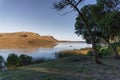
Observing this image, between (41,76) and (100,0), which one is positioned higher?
(100,0)

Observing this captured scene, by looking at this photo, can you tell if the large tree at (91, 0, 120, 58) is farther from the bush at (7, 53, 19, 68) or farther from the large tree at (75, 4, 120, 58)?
the bush at (7, 53, 19, 68)

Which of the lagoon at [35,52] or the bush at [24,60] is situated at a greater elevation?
the lagoon at [35,52]

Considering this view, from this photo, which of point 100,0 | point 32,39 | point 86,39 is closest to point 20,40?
point 32,39

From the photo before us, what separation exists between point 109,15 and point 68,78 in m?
7.62

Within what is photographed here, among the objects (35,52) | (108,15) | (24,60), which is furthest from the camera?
(35,52)

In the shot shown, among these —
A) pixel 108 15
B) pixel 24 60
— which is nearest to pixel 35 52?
pixel 24 60

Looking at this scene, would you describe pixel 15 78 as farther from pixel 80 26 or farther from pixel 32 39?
pixel 32 39

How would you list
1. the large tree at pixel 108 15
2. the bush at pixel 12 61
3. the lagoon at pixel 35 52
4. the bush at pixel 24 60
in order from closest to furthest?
1. the large tree at pixel 108 15
2. the bush at pixel 12 61
3. the bush at pixel 24 60
4. the lagoon at pixel 35 52

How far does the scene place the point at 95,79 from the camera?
10.1 metres

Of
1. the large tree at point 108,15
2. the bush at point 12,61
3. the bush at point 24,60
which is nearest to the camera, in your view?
the large tree at point 108,15

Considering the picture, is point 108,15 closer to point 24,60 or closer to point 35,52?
point 24,60

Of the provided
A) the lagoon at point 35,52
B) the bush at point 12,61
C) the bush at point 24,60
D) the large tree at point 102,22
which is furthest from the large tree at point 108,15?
the lagoon at point 35,52

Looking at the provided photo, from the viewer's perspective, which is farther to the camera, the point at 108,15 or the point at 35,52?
the point at 35,52

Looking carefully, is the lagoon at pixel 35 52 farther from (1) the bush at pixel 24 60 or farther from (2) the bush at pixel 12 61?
(2) the bush at pixel 12 61
